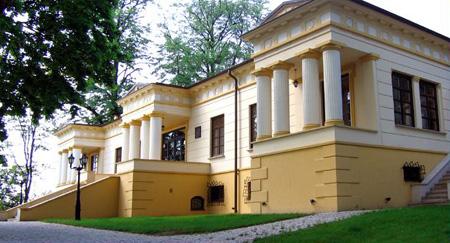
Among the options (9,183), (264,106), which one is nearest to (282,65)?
(264,106)

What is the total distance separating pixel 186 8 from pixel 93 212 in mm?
24826

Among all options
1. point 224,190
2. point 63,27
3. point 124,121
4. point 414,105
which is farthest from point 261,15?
point 63,27

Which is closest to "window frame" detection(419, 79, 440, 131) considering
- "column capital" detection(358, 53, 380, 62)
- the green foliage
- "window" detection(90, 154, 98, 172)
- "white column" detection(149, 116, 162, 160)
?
"column capital" detection(358, 53, 380, 62)

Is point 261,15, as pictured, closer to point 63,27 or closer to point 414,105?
point 414,105

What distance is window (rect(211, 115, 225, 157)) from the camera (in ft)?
87.1

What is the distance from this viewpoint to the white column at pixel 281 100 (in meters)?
18.8

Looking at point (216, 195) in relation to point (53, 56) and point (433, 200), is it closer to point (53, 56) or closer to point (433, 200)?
point (433, 200)

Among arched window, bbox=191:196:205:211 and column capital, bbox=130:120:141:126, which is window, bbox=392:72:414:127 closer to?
arched window, bbox=191:196:205:211

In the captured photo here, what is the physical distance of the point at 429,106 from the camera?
67.3 ft

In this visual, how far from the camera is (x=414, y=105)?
19.7 meters

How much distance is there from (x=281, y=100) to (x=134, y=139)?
14.6m

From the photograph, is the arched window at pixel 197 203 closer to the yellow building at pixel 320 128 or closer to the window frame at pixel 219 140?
the yellow building at pixel 320 128

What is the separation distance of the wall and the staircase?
15949 mm

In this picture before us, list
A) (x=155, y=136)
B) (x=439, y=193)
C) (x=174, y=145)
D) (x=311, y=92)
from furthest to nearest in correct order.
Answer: (x=174, y=145)
(x=155, y=136)
(x=311, y=92)
(x=439, y=193)
